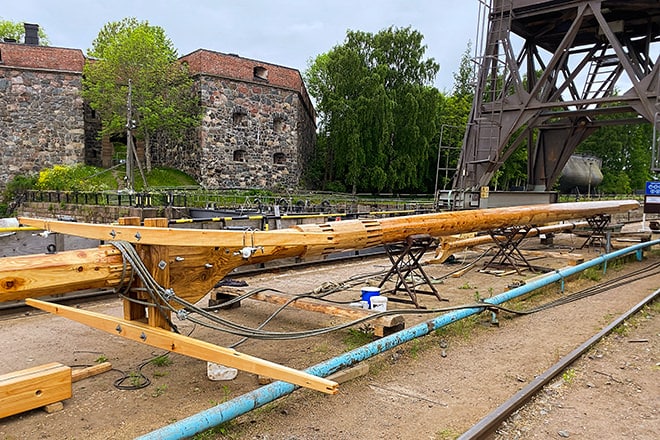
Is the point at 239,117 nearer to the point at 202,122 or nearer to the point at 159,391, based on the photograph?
the point at 202,122

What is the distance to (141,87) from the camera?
3066 cm

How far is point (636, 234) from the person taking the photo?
48.7 feet

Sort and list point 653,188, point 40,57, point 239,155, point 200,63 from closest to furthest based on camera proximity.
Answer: point 653,188 < point 40,57 < point 200,63 < point 239,155

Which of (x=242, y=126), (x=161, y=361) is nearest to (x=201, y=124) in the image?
(x=242, y=126)

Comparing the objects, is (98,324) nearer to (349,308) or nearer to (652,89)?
(349,308)

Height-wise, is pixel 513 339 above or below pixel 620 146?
below

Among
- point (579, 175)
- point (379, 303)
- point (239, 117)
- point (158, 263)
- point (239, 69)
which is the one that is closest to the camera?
point (158, 263)

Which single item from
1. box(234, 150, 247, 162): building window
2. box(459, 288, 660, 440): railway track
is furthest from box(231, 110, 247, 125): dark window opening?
box(459, 288, 660, 440): railway track

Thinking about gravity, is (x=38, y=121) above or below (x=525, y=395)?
above

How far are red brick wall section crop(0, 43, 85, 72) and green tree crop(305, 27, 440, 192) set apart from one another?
17091mm

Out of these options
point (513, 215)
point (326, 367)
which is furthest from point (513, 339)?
point (513, 215)

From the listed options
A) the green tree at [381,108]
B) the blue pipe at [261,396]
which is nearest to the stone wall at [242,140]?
the green tree at [381,108]

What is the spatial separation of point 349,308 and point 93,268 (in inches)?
112

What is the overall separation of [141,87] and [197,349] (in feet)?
101
